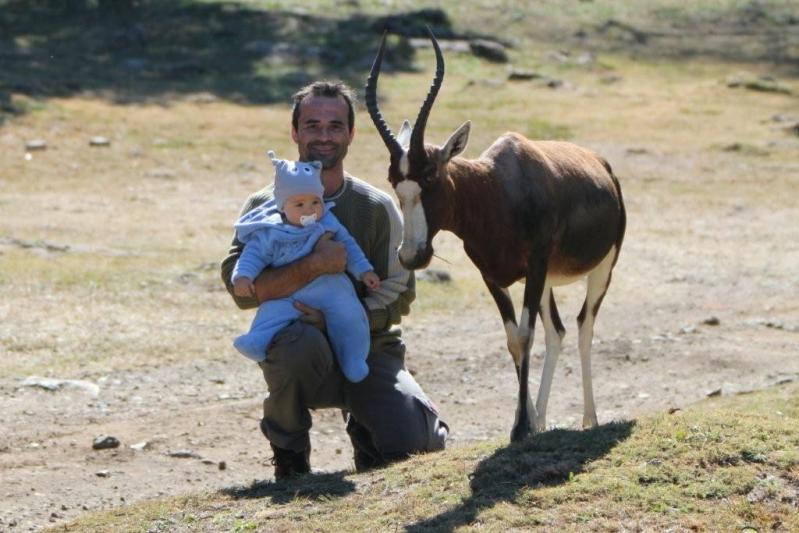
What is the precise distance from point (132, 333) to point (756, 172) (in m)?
13.0

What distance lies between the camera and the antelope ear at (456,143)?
23.7 ft

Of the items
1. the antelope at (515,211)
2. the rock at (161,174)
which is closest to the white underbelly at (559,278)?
the antelope at (515,211)

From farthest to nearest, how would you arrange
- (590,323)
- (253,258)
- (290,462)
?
(590,323)
(290,462)
(253,258)

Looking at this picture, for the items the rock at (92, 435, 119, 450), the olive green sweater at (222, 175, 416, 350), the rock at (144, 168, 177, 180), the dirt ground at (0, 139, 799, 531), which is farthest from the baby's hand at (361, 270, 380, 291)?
the rock at (144, 168, 177, 180)

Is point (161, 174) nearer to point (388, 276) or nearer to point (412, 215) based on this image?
point (388, 276)

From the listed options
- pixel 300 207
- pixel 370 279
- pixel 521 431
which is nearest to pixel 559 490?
pixel 521 431

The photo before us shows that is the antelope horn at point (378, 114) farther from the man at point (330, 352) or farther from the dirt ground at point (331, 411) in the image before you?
the dirt ground at point (331, 411)

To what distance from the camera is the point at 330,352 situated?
750cm

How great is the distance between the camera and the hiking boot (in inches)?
309

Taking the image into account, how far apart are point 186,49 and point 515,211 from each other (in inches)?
1011

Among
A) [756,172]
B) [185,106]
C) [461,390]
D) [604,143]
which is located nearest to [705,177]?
[756,172]

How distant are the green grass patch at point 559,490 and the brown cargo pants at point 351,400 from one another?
1.01 feet

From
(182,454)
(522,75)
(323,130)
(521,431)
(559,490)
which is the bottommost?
(182,454)

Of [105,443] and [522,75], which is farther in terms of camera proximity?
[522,75]
